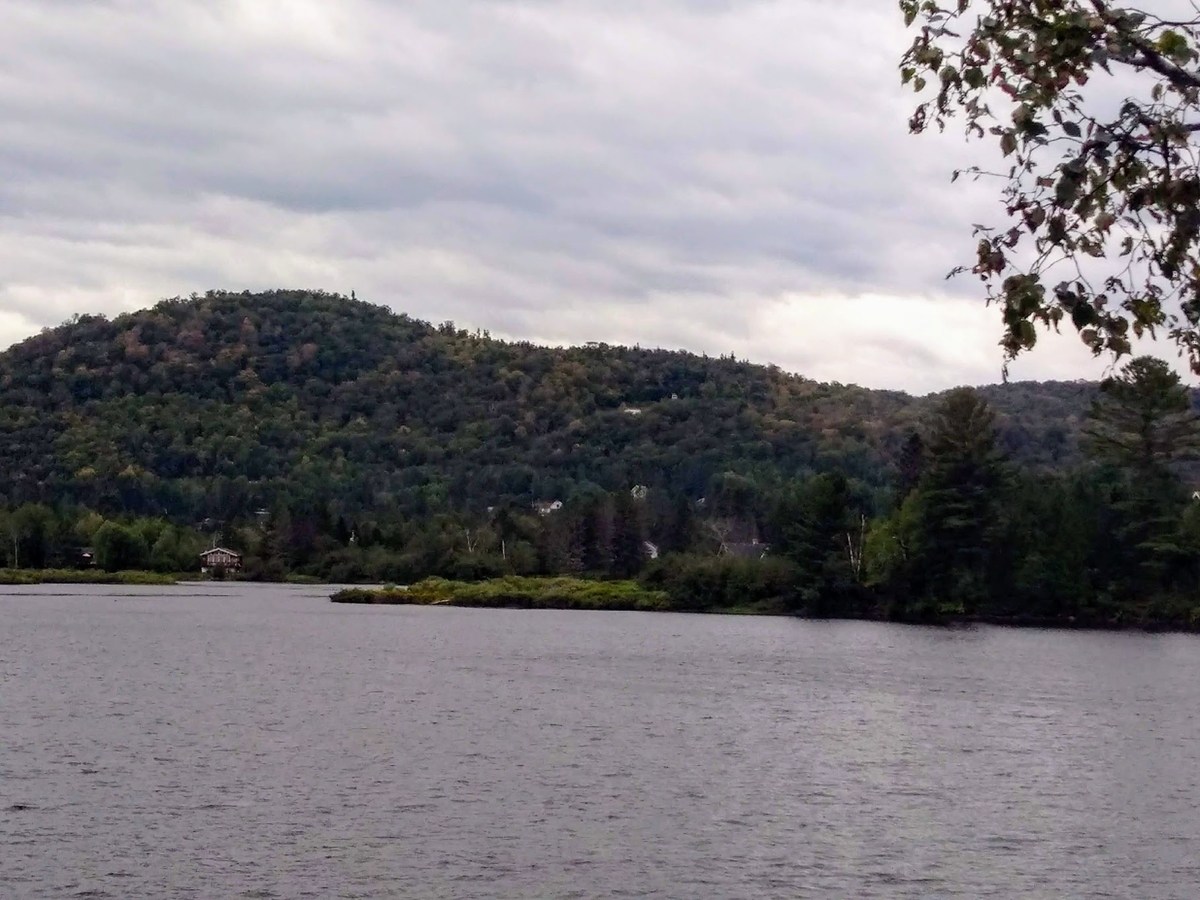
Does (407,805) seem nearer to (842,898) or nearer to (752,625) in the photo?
(842,898)

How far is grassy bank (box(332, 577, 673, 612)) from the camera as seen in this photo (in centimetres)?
12938

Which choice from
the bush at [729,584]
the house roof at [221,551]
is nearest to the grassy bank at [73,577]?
the house roof at [221,551]

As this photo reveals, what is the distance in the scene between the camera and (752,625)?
346 feet

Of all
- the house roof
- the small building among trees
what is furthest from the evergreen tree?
the house roof

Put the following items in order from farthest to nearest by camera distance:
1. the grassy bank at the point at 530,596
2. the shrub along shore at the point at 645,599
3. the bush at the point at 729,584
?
1. the grassy bank at the point at 530,596
2. the bush at the point at 729,584
3. the shrub along shore at the point at 645,599

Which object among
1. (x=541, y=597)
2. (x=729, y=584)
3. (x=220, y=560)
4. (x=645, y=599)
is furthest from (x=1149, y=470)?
(x=220, y=560)

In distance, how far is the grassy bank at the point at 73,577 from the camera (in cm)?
16075

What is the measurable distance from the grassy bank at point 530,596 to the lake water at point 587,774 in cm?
5259

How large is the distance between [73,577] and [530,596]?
59.9 m

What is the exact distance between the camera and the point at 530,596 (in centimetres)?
13175

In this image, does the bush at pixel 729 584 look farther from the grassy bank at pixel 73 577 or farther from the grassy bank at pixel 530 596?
the grassy bank at pixel 73 577

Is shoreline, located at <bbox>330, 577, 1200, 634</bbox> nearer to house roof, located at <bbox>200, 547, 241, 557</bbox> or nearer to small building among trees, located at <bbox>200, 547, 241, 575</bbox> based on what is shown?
small building among trees, located at <bbox>200, 547, 241, 575</bbox>

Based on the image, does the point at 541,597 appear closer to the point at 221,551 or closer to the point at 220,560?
the point at 220,560

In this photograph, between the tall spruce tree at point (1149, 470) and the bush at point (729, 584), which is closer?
the tall spruce tree at point (1149, 470)
